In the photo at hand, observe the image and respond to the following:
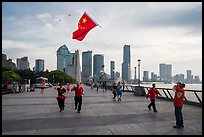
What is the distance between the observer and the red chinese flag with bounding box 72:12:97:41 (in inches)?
574

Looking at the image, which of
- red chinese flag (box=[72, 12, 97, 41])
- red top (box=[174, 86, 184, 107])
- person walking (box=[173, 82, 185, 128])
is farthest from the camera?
red chinese flag (box=[72, 12, 97, 41])

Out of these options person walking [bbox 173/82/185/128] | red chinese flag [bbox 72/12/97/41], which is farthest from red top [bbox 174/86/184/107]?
red chinese flag [bbox 72/12/97/41]

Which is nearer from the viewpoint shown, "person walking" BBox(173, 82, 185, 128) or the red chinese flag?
"person walking" BBox(173, 82, 185, 128)

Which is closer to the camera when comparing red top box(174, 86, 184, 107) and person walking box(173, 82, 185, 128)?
person walking box(173, 82, 185, 128)

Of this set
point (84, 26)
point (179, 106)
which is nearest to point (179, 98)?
point (179, 106)

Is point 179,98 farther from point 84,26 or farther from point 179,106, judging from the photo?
point 84,26

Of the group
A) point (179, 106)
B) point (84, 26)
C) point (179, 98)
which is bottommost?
point (179, 106)

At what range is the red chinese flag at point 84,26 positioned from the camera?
1459 cm

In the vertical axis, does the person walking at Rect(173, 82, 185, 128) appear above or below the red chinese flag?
below

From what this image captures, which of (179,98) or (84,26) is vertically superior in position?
(84,26)

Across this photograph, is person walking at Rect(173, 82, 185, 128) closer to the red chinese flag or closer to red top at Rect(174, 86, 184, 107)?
red top at Rect(174, 86, 184, 107)

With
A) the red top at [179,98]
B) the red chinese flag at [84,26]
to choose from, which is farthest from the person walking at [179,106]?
the red chinese flag at [84,26]

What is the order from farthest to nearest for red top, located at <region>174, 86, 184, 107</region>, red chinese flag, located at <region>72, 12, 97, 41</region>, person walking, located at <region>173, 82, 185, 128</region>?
1. red chinese flag, located at <region>72, 12, 97, 41</region>
2. red top, located at <region>174, 86, 184, 107</region>
3. person walking, located at <region>173, 82, 185, 128</region>

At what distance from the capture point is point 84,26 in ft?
48.9
